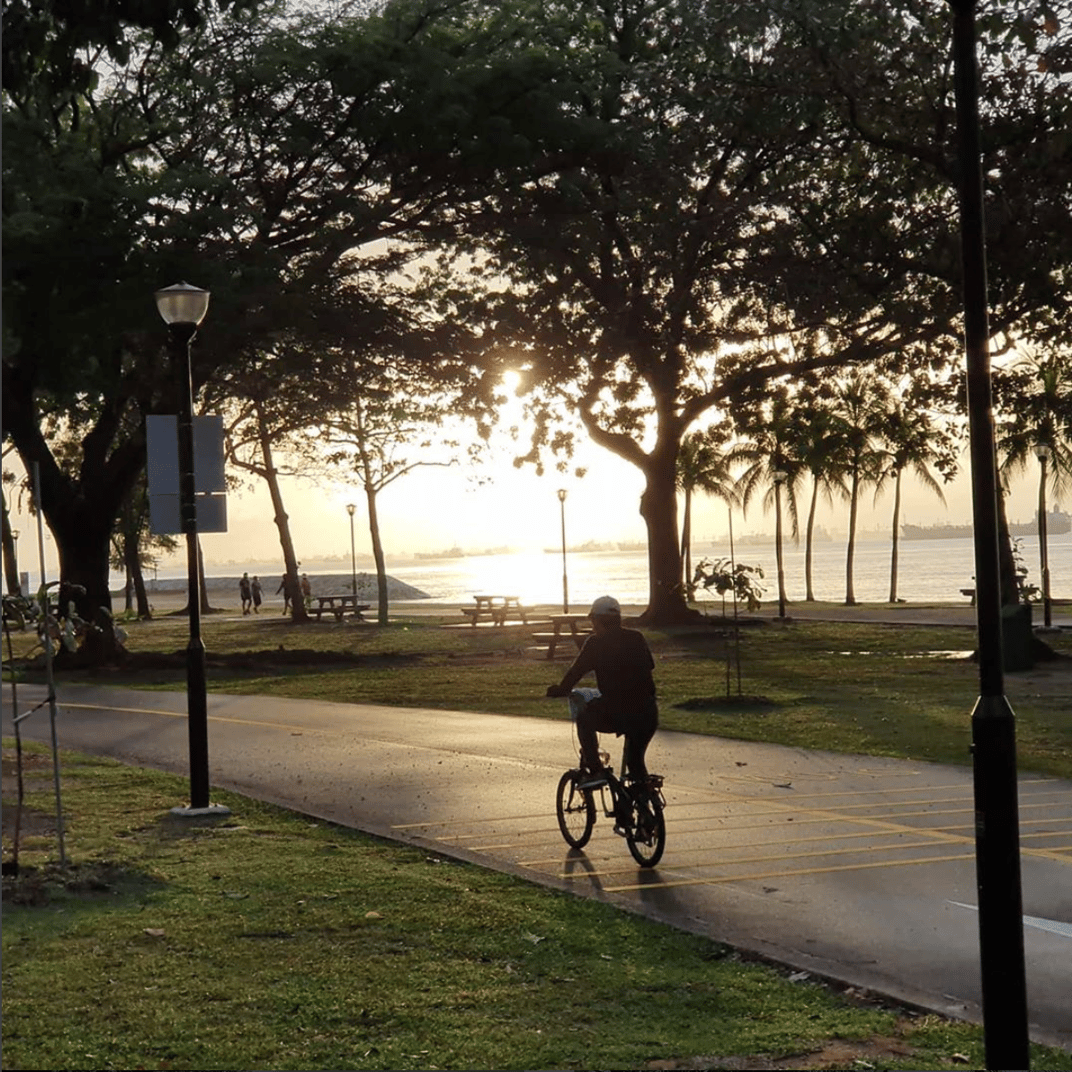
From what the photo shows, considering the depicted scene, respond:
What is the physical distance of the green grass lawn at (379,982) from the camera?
647 cm

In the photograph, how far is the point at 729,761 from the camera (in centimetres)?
1588

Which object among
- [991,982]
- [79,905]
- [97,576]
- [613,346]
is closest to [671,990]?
[991,982]

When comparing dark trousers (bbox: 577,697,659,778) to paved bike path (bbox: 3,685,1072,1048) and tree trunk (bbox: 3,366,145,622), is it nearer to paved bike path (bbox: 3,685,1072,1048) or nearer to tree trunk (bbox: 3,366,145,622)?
paved bike path (bbox: 3,685,1072,1048)

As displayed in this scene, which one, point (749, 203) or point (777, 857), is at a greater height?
point (749, 203)

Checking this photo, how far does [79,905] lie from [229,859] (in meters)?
1.63

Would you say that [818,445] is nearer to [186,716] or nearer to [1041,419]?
[1041,419]

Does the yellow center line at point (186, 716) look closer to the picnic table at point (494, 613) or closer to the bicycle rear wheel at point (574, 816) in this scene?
the bicycle rear wheel at point (574, 816)

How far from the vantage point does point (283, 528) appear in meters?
60.8

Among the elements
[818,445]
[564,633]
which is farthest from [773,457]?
[564,633]

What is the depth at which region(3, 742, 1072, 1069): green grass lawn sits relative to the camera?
6473mm

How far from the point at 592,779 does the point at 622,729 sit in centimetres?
45

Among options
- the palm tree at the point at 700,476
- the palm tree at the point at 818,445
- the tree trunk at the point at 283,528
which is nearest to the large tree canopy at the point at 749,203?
the palm tree at the point at 818,445

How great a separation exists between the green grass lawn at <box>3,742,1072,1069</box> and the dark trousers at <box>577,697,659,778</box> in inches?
47.2

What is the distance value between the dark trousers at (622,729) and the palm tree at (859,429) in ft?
108
